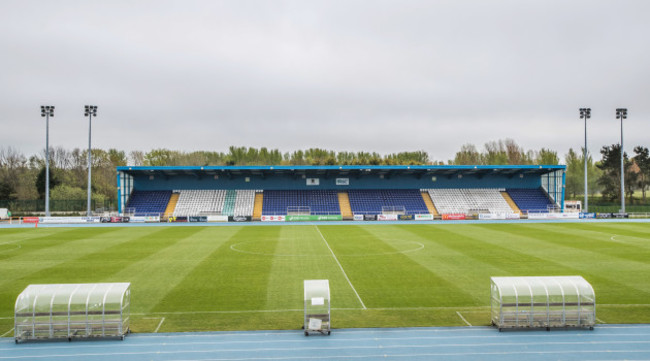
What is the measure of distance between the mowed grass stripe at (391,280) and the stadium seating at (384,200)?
90.0ft

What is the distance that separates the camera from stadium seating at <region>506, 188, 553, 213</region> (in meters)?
57.2

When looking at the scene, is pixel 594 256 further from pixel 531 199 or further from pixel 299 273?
pixel 531 199

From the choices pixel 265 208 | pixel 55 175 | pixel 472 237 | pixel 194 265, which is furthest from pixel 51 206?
pixel 472 237

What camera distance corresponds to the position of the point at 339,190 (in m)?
61.1

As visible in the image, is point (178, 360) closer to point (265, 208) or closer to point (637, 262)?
point (637, 262)

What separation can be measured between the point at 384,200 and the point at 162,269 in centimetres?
4057

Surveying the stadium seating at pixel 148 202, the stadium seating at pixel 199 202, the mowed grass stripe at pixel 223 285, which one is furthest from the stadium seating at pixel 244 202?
the mowed grass stripe at pixel 223 285

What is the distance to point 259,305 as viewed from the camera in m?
15.0

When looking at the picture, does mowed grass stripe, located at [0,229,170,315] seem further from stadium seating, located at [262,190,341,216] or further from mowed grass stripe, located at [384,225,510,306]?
stadium seating, located at [262,190,341,216]

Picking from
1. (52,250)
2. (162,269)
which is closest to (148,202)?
(52,250)

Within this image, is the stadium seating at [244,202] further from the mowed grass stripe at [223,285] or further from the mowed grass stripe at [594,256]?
the mowed grass stripe at [594,256]

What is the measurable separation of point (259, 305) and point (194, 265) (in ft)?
27.5

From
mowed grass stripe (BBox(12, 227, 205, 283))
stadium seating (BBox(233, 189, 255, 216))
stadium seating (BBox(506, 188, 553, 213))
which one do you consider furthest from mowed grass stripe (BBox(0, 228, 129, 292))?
stadium seating (BBox(506, 188, 553, 213))

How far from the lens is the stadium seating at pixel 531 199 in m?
57.2
